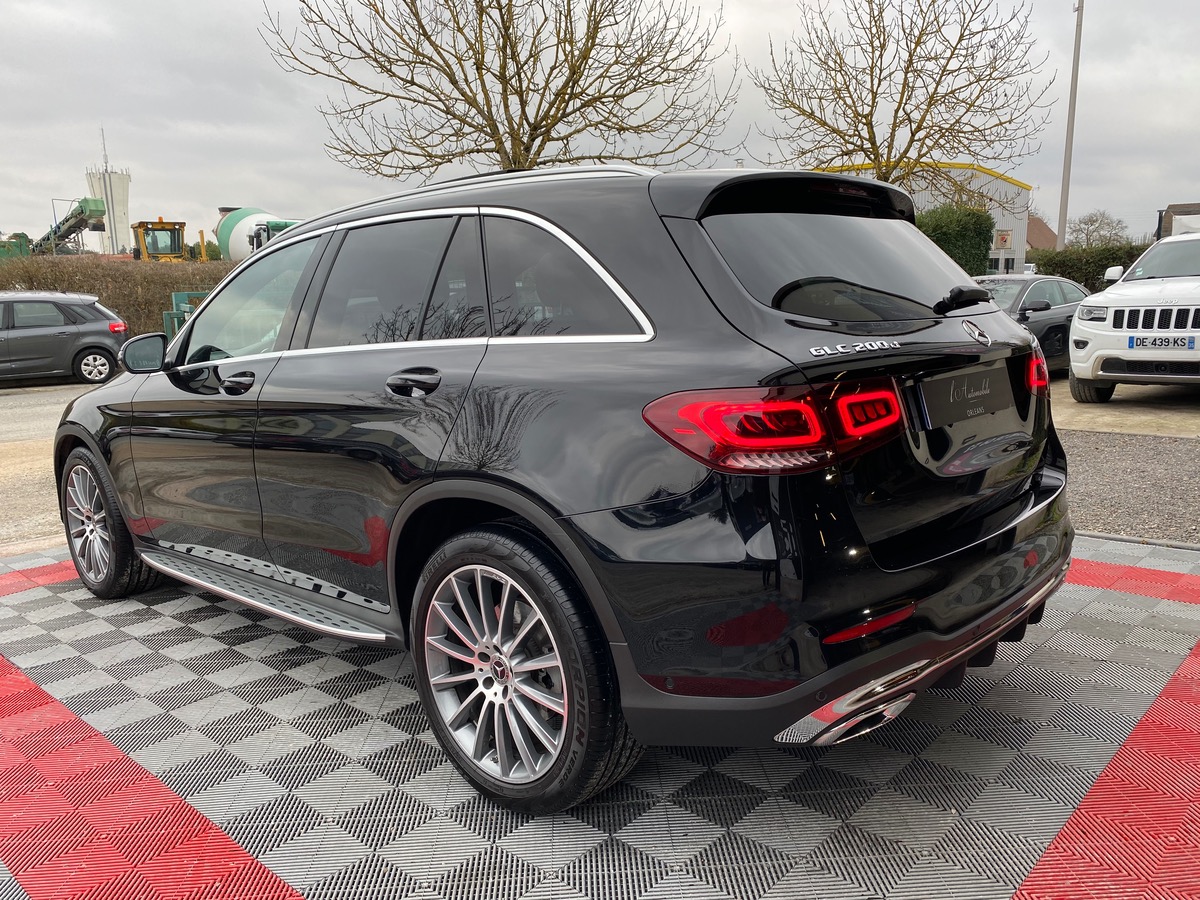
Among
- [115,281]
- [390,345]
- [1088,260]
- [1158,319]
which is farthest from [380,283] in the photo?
[1088,260]

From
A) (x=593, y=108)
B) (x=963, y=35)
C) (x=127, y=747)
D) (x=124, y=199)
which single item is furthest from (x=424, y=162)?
(x=124, y=199)

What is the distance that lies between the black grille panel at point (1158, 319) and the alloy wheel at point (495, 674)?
28.2 feet

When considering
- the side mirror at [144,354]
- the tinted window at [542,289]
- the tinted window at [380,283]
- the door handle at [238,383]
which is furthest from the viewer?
the side mirror at [144,354]

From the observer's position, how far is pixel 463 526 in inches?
104

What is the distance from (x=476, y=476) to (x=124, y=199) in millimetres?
121687

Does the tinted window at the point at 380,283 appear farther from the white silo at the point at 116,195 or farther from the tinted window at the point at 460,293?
the white silo at the point at 116,195

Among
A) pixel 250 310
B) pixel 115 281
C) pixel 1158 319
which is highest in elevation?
pixel 115 281

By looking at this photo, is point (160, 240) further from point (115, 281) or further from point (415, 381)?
point (415, 381)

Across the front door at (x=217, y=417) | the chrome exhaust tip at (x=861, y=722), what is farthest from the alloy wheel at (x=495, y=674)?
the front door at (x=217, y=417)

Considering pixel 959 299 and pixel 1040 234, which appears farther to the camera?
pixel 1040 234

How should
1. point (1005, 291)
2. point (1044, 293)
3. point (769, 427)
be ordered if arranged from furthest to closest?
1. point (1044, 293)
2. point (1005, 291)
3. point (769, 427)

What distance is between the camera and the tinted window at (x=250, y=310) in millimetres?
3352

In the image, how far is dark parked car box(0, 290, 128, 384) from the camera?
1548 cm

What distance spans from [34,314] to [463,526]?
53.8 feet
